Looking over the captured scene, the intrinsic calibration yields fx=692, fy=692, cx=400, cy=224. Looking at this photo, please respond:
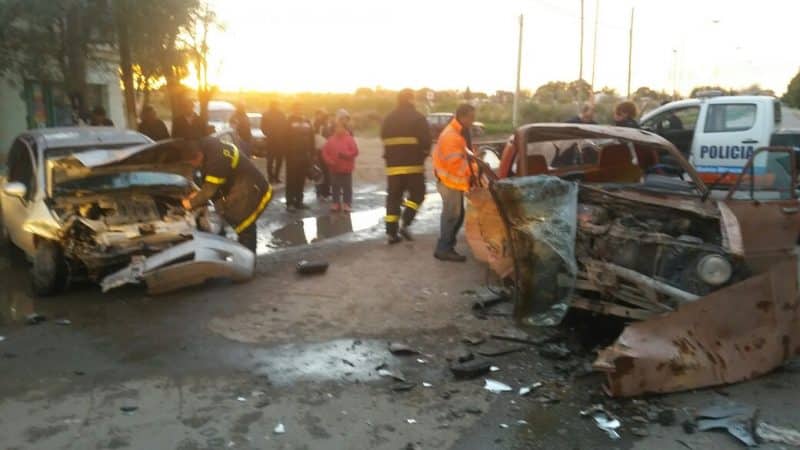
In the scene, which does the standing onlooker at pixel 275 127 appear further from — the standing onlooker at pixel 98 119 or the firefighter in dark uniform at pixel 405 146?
the firefighter in dark uniform at pixel 405 146

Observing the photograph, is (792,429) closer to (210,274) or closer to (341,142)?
(210,274)

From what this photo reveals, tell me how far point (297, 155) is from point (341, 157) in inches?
44.9

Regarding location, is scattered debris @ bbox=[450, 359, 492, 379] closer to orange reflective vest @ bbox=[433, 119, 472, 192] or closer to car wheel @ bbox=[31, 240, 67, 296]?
orange reflective vest @ bbox=[433, 119, 472, 192]

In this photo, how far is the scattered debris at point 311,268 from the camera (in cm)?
754

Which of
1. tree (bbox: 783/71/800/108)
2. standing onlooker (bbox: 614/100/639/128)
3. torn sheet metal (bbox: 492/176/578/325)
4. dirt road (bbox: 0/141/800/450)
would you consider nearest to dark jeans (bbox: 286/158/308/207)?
dirt road (bbox: 0/141/800/450)

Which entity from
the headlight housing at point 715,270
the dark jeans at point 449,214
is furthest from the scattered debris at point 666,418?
the dark jeans at point 449,214

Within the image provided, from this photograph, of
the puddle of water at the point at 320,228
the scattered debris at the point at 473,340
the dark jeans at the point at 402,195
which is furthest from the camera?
the puddle of water at the point at 320,228

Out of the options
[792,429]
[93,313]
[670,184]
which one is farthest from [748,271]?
[93,313]

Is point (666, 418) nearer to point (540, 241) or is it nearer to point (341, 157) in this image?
point (540, 241)

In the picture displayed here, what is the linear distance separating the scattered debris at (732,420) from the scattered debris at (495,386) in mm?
1179

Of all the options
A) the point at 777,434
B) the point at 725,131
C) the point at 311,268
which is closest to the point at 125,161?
the point at 311,268

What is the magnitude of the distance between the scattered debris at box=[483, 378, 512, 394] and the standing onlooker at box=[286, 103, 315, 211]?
7615mm

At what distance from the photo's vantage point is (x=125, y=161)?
7.05m

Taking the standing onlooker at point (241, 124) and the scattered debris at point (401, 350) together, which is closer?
the scattered debris at point (401, 350)
